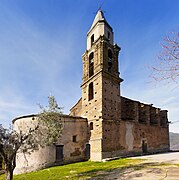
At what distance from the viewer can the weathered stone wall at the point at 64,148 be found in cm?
1733

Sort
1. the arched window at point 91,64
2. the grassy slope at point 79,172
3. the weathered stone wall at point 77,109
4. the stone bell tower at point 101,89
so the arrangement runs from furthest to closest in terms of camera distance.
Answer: the weathered stone wall at point 77,109 → the arched window at point 91,64 → the stone bell tower at point 101,89 → the grassy slope at point 79,172

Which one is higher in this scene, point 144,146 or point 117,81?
point 117,81

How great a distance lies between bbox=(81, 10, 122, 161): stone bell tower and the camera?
18.2 m

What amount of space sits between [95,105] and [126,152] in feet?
20.1

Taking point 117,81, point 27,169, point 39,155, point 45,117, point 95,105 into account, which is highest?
point 117,81

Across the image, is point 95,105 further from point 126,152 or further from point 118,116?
point 126,152

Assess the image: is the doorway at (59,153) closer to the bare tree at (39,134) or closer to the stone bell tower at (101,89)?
the stone bell tower at (101,89)

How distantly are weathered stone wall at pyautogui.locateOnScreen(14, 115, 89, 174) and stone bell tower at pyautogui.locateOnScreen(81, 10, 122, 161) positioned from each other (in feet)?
3.89

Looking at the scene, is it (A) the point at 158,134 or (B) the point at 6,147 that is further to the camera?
(A) the point at 158,134

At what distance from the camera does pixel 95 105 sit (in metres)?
19.6

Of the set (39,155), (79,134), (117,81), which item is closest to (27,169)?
(39,155)

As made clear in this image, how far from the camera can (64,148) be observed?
1847cm

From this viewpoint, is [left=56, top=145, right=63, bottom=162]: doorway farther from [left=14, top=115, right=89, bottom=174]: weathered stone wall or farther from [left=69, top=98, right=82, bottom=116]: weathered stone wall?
[left=69, top=98, right=82, bottom=116]: weathered stone wall

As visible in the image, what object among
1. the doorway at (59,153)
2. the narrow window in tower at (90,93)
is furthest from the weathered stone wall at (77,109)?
the doorway at (59,153)
